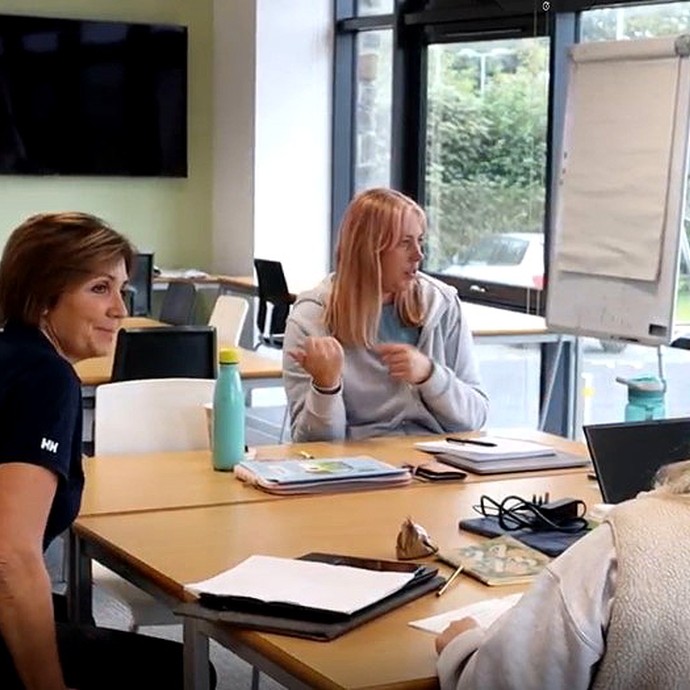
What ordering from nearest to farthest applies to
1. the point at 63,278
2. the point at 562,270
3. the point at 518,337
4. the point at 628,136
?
the point at 63,278 < the point at 628,136 < the point at 562,270 < the point at 518,337

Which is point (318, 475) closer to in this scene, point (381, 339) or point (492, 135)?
point (381, 339)

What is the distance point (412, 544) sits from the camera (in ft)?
7.70

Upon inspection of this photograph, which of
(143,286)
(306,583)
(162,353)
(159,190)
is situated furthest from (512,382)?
(306,583)

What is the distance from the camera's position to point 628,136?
15.4 ft

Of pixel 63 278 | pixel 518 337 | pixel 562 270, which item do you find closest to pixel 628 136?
pixel 562 270

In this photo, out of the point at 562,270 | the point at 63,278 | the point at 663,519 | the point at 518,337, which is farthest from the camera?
the point at 518,337

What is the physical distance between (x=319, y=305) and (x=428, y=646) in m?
1.68

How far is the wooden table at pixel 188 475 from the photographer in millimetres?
2719

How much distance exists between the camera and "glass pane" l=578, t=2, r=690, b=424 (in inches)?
212

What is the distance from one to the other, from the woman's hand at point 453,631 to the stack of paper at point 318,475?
0.97 meters

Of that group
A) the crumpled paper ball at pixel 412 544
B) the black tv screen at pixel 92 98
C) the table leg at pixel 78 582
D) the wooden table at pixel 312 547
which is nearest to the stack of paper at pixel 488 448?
the wooden table at pixel 312 547

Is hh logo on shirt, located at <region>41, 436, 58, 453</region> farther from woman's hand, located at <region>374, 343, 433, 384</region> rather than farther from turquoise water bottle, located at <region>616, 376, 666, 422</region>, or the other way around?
turquoise water bottle, located at <region>616, 376, 666, 422</region>

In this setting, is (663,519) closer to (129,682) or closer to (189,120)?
(129,682)

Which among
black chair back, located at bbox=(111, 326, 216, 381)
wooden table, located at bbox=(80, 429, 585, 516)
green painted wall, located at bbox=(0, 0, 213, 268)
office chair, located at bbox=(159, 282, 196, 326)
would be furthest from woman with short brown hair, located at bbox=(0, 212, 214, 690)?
green painted wall, located at bbox=(0, 0, 213, 268)
